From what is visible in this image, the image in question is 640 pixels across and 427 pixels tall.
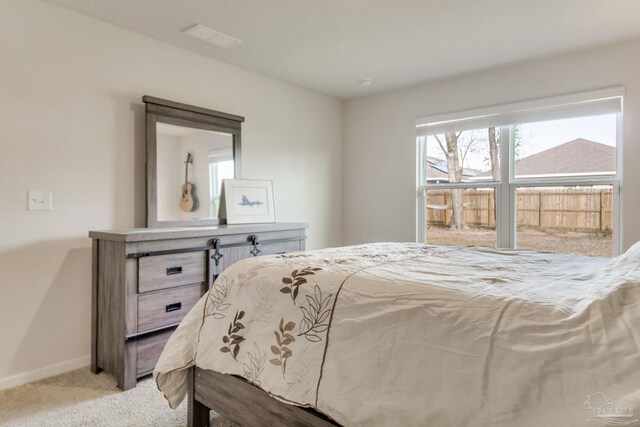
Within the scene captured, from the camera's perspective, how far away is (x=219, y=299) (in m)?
1.67

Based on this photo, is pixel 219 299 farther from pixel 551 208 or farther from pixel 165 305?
pixel 551 208

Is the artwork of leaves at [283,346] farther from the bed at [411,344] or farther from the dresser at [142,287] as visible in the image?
the dresser at [142,287]

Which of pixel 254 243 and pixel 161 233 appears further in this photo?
pixel 254 243

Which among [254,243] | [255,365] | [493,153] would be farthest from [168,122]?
[493,153]

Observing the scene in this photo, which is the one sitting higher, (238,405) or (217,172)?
(217,172)

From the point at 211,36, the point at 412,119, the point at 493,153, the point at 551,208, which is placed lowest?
the point at 551,208

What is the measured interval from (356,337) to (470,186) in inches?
117

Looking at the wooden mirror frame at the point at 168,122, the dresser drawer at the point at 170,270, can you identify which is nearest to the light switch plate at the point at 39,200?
the wooden mirror frame at the point at 168,122

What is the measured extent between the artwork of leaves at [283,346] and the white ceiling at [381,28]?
199 cm

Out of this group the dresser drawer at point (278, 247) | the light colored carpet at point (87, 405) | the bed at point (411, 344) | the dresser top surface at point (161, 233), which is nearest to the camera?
the bed at point (411, 344)

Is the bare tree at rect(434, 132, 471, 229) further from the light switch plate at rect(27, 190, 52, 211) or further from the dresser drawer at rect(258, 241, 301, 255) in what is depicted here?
the light switch plate at rect(27, 190, 52, 211)

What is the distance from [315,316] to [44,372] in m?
2.09

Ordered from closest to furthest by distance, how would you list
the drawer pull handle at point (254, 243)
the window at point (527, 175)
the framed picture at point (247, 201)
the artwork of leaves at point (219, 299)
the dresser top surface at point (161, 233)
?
the artwork of leaves at point (219, 299) < the dresser top surface at point (161, 233) < the drawer pull handle at point (254, 243) < the window at point (527, 175) < the framed picture at point (247, 201)

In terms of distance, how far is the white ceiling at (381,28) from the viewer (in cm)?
239
